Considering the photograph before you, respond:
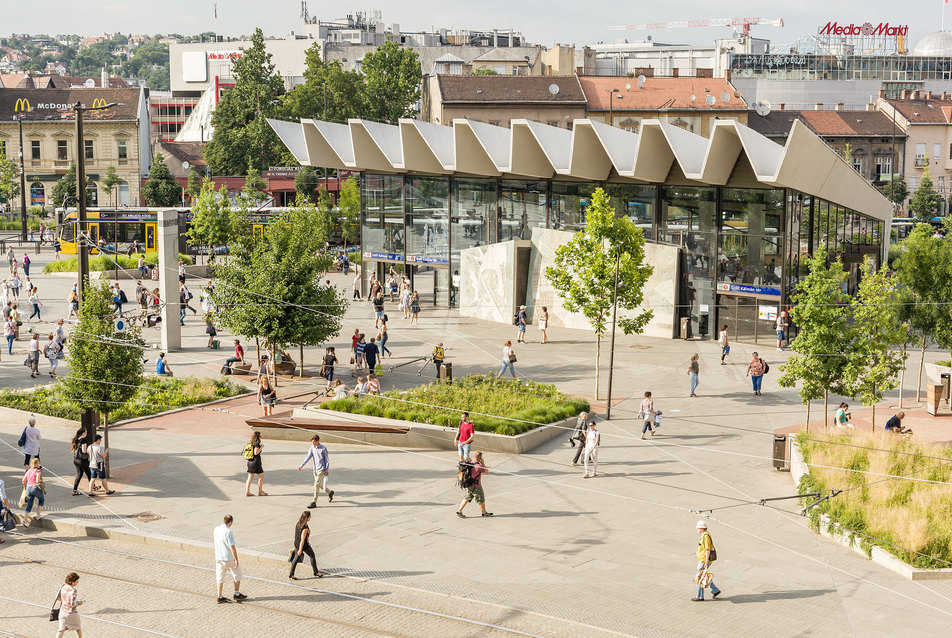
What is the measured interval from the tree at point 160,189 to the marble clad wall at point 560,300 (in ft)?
165

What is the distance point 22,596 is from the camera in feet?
51.7

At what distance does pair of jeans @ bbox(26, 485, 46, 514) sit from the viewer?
1931cm

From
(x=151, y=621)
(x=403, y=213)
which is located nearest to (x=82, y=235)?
(x=151, y=621)

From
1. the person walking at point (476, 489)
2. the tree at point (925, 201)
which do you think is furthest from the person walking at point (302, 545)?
the tree at point (925, 201)

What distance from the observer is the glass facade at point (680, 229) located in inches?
1496

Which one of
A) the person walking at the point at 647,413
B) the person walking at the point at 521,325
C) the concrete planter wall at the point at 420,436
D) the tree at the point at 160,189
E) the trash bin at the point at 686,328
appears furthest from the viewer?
the tree at the point at 160,189

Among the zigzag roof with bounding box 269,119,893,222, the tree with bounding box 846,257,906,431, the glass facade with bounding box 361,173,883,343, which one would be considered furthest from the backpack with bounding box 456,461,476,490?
the zigzag roof with bounding box 269,119,893,222

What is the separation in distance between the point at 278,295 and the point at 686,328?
1571cm

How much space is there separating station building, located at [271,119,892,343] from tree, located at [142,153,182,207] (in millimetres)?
38566

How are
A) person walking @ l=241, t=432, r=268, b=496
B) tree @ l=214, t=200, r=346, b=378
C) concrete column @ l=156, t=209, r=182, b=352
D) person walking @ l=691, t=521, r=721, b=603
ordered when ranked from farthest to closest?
concrete column @ l=156, t=209, r=182, b=352 < tree @ l=214, t=200, r=346, b=378 < person walking @ l=241, t=432, r=268, b=496 < person walking @ l=691, t=521, r=721, b=603

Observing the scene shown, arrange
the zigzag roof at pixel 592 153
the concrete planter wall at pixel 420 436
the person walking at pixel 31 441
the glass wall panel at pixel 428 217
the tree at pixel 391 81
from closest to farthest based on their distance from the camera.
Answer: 1. the person walking at pixel 31 441
2. the concrete planter wall at pixel 420 436
3. the zigzag roof at pixel 592 153
4. the glass wall panel at pixel 428 217
5. the tree at pixel 391 81

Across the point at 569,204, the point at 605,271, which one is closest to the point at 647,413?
the point at 605,271

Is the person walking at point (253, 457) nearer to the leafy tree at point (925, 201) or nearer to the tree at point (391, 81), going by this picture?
the leafy tree at point (925, 201)

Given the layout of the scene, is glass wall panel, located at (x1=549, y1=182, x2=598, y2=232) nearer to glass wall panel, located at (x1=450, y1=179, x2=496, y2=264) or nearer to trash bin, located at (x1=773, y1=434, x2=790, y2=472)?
glass wall panel, located at (x1=450, y1=179, x2=496, y2=264)
